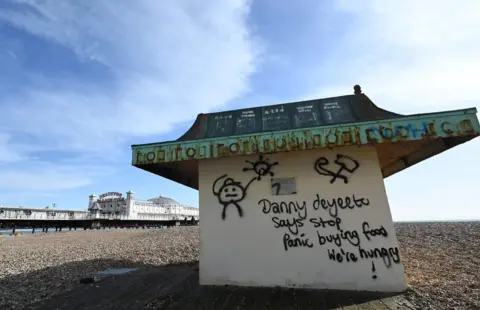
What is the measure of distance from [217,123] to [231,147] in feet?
5.43

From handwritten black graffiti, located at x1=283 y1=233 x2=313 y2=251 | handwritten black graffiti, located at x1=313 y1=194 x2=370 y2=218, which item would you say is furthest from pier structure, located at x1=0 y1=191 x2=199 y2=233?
handwritten black graffiti, located at x1=313 y1=194 x2=370 y2=218

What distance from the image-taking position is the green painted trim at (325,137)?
4.77 meters

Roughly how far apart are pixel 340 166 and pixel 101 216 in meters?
63.9

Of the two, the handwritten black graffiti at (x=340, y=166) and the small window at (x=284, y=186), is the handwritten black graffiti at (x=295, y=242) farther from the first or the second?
the handwritten black graffiti at (x=340, y=166)

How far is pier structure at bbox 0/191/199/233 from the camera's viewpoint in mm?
48969

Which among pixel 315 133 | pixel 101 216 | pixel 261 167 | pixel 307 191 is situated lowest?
pixel 307 191

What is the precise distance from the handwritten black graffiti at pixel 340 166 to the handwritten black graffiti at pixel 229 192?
1.59 metres

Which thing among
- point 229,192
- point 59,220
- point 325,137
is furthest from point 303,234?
point 59,220

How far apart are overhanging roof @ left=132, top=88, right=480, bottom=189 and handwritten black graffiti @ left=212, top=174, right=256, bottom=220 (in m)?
0.92

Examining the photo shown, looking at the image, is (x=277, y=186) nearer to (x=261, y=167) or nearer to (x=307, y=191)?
(x=261, y=167)

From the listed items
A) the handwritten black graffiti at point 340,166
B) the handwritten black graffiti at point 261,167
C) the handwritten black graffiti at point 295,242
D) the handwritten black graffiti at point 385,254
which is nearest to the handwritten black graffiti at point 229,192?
the handwritten black graffiti at point 261,167

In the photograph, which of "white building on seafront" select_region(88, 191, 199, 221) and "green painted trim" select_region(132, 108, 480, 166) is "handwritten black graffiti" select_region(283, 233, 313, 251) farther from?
"white building on seafront" select_region(88, 191, 199, 221)

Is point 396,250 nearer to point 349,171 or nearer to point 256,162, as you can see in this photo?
point 349,171

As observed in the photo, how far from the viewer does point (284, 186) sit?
6.11 metres
